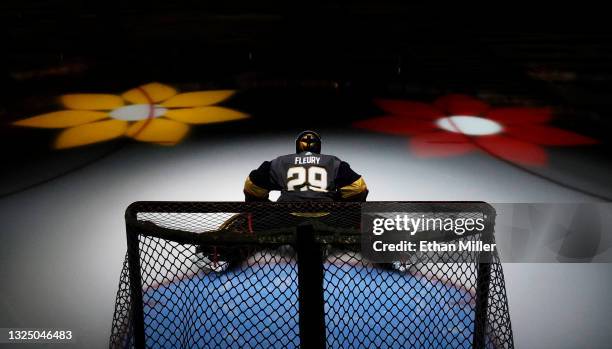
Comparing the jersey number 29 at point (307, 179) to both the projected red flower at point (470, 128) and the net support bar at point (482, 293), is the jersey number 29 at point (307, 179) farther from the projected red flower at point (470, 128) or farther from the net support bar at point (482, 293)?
the projected red flower at point (470, 128)

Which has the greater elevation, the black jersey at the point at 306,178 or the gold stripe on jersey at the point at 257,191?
the black jersey at the point at 306,178

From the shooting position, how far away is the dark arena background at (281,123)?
3.22 m

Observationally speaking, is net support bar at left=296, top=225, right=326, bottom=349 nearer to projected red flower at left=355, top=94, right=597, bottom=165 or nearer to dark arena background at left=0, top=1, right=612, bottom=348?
dark arena background at left=0, top=1, right=612, bottom=348

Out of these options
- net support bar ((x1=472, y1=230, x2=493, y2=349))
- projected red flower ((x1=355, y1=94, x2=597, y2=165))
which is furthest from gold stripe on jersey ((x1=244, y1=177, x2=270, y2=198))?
projected red flower ((x1=355, y1=94, x2=597, y2=165))

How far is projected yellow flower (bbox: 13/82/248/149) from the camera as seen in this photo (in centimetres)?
602

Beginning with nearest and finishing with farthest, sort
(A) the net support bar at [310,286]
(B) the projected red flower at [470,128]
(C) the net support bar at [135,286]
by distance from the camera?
(A) the net support bar at [310,286] → (C) the net support bar at [135,286] → (B) the projected red flower at [470,128]

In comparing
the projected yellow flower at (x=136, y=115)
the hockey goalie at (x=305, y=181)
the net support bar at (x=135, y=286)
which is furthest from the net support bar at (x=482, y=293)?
the projected yellow flower at (x=136, y=115)

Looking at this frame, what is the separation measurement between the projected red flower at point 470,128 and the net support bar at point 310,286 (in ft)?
13.8

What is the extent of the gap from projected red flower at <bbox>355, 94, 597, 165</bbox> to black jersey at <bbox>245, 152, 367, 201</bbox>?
7.34 ft

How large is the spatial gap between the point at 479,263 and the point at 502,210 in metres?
2.62

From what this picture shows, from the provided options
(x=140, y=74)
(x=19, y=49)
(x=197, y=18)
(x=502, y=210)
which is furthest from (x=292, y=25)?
(x=502, y=210)

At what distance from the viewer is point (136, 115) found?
6660mm

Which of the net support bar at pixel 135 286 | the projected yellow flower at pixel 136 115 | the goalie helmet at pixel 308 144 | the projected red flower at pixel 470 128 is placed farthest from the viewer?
the projected yellow flower at pixel 136 115

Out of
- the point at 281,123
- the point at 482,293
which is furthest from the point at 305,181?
the point at 281,123
